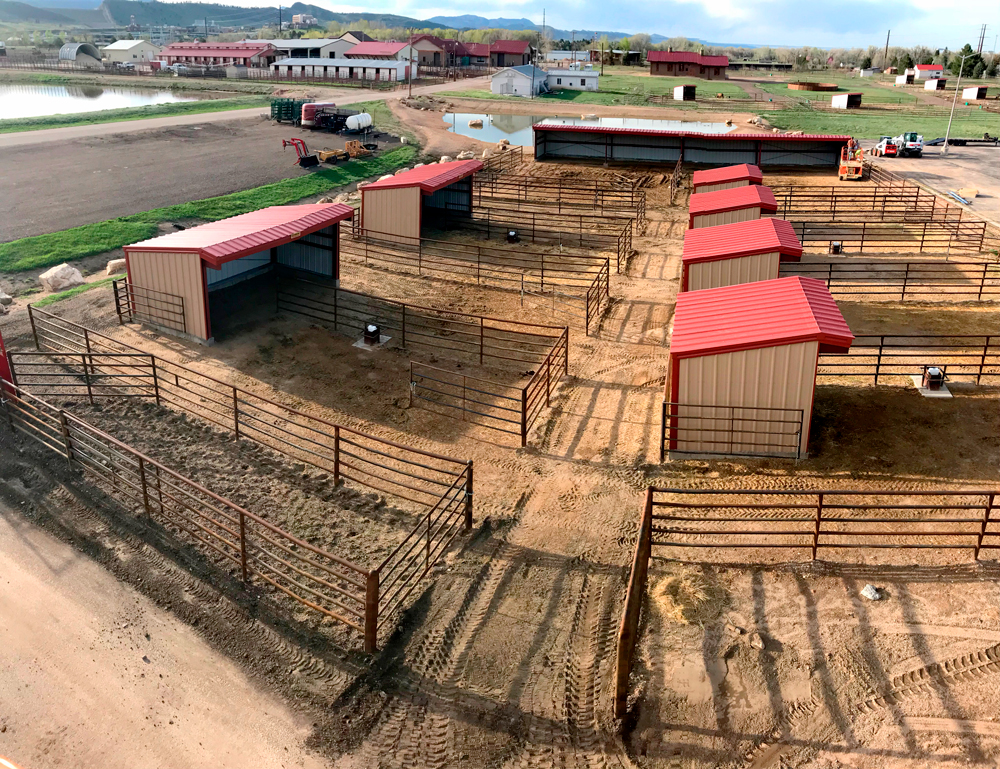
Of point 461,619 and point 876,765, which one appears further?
point 461,619

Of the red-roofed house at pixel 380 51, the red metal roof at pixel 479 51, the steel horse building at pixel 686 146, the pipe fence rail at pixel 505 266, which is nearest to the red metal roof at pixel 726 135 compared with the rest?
the steel horse building at pixel 686 146

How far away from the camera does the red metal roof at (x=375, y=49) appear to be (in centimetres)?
10112

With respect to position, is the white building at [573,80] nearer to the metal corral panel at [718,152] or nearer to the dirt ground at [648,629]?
the metal corral panel at [718,152]

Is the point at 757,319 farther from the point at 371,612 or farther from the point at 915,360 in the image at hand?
the point at 371,612

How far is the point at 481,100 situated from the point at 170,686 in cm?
7439

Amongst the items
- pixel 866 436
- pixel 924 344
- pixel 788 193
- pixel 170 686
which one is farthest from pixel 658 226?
pixel 170 686

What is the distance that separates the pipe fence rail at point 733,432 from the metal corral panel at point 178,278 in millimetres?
11239

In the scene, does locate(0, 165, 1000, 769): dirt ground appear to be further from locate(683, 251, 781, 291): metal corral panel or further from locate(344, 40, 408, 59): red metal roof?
locate(344, 40, 408, 59): red metal roof

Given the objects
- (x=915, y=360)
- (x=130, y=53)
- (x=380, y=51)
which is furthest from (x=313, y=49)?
(x=915, y=360)

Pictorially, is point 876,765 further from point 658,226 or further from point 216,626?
point 658,226

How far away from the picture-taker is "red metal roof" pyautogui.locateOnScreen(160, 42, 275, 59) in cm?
10519

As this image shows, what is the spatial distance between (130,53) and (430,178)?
364ft

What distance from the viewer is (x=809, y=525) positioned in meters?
11.8

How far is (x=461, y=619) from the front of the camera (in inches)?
395
